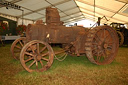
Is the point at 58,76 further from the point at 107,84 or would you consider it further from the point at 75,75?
the point at 107,84

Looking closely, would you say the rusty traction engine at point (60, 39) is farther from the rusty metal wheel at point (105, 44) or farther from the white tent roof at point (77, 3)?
the white tent roof at point (77, 3)

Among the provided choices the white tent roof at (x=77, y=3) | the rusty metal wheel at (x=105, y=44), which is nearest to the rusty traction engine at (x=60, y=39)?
the rusty metal wheel at (x=105, y=44)

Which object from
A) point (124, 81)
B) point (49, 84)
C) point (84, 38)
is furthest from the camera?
point (84, 38)

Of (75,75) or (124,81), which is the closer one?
(124,81)

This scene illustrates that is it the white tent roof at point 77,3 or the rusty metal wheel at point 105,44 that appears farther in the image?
the white tent roof at point 77,3

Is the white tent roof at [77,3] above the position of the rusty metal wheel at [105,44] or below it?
above

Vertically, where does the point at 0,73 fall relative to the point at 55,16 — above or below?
below

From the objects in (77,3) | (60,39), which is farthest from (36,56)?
(77,3)

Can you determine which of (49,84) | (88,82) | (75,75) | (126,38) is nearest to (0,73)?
(49,84)

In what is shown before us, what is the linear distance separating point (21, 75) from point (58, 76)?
1106 mm

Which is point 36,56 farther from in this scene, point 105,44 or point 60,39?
point 105,44

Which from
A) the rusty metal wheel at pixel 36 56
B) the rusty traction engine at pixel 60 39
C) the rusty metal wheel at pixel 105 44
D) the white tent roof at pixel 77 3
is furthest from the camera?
the white tent roof at pixel 77 3

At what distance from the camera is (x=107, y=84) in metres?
2.76

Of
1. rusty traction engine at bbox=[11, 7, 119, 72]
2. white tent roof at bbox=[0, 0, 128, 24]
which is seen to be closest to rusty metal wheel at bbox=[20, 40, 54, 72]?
rusty traction engine at bbox=[11, 7, 119, 72]
